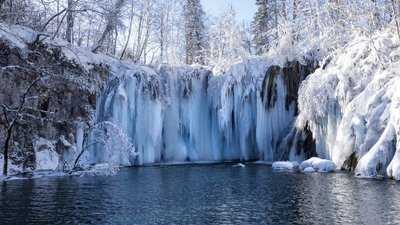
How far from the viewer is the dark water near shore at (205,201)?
9094 millimetres

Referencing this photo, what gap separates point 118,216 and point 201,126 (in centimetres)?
2139

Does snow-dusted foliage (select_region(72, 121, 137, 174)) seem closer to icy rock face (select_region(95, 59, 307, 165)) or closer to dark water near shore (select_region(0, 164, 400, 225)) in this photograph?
icy rock face (select_region(95, 59, 307, 165))

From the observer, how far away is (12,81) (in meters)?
23.4

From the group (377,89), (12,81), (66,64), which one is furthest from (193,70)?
(377,89)

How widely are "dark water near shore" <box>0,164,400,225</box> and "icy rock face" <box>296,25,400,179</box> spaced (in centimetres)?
183

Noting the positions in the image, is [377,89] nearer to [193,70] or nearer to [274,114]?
[274,114]

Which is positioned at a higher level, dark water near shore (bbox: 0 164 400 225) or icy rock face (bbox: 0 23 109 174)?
icy rock face (bbox: 0 23 109 174)

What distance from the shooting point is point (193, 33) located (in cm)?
4806

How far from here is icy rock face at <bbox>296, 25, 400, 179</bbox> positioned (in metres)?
15.9

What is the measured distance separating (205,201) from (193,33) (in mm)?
38532

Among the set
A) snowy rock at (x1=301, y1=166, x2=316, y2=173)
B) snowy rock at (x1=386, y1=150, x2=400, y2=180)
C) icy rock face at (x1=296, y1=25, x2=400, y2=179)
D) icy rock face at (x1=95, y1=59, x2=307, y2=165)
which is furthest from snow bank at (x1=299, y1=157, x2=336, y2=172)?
icy rock face at (x1=95, y1=59, x2=307, y2=165)

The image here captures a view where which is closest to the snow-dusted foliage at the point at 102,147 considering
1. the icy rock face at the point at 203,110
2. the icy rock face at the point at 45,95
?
the icy rock face at the point at 203,110

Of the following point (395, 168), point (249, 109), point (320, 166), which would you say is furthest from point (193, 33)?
point (395, 168)

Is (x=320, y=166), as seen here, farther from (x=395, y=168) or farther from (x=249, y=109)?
(x=249, y=109)
